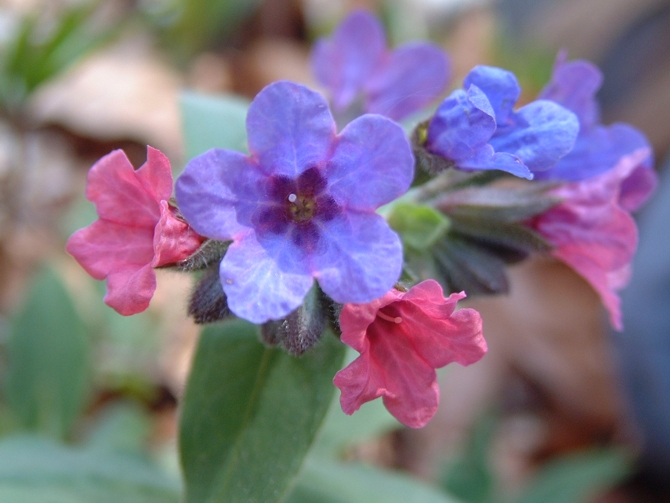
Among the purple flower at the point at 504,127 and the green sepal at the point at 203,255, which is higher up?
the purple flower at the point at 504,127

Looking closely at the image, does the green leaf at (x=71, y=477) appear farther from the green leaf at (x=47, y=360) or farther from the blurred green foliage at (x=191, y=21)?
the blurred green foliage at (x=191, y=21)

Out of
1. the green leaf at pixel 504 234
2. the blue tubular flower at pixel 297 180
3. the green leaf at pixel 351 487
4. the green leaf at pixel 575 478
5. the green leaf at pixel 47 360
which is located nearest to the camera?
the blue tubular flower at pixel 297 180

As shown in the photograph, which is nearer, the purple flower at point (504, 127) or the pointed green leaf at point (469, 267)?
the purple flower at point (504, 127)

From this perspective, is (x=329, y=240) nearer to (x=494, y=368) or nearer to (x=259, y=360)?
(x=259, y=360)

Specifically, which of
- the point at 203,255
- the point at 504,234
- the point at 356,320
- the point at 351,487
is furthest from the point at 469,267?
the point at 351,487

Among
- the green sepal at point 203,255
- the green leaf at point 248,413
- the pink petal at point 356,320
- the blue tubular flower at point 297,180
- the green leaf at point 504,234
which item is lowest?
the green leaf at point 248,413

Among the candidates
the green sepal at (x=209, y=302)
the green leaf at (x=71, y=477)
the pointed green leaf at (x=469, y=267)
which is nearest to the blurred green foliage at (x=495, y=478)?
the green leaf at (x=71, y=477)

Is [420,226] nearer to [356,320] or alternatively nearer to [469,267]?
[469,267]
